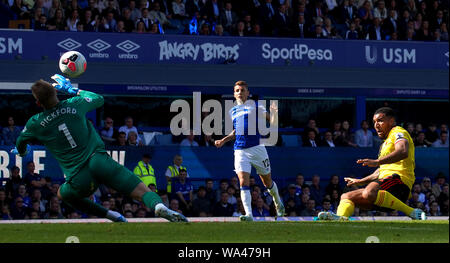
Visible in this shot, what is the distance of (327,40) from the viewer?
78.4ft

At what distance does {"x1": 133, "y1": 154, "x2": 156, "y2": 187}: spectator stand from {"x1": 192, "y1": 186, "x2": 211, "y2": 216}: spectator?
1.12 meters

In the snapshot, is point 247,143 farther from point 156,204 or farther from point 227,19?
point 227,19

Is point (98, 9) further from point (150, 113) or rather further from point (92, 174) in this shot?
point (92, 174)

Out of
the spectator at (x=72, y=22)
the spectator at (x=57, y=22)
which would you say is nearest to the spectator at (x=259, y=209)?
the spectator at (x=72, y=22)

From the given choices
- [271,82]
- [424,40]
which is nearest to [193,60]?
[271,82]

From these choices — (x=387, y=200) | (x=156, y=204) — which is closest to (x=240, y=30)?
(x=387, y=200)

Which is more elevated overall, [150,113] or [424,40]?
[424,40]

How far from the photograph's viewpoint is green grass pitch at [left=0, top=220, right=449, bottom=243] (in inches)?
403

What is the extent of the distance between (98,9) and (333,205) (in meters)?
7.43

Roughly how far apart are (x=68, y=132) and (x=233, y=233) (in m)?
2.37

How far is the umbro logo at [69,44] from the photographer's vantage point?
71.5ft

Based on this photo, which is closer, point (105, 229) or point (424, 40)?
point (105, 229)

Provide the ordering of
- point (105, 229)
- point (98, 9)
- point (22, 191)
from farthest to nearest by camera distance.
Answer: point (98, 9)
point (22, 191)
point (105, 229)

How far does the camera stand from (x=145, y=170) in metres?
20.0
